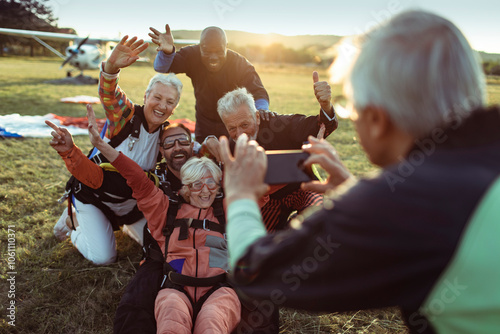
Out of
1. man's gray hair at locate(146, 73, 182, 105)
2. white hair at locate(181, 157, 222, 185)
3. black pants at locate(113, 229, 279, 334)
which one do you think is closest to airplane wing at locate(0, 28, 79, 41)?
man's gray hair at locate(146, 73, 182, 105)

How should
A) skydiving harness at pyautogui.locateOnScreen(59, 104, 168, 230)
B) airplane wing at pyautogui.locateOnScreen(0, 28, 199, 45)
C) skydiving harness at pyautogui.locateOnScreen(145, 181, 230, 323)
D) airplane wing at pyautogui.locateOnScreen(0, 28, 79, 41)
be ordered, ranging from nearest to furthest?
skydiving harness at pyautogui.locateOnScreen(145, 181, 230, 323) < skydiving harness at pyautogui.locateOnScreen(59, 104, 168, 230) < airplane wing at pyautogui.locateOnScreen(0, 28, 199, 45) < airplane wing at pyautogui.locateOnScreen(0, 28, 79, 41)

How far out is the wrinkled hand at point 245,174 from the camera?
52.4 inches

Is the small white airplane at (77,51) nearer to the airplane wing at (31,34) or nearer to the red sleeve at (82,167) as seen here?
the airplane wing at (31,34)

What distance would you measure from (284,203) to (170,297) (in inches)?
59.6

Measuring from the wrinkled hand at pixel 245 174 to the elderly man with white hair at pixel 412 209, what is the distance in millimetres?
174

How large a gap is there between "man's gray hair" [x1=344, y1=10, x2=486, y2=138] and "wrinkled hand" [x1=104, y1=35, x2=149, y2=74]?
9.35ft

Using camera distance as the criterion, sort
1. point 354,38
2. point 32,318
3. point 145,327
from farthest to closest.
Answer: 1. point 32,318
2. point 145,327
3. point 354,38

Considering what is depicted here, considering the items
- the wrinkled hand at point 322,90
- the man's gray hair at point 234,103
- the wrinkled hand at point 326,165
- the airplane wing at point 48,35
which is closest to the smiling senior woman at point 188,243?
the man's gray hair at point 234,103

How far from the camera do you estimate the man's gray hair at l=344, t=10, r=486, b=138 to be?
1038 millimetres

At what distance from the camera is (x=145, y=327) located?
8.37ft

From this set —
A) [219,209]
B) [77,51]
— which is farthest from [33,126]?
[77,51]

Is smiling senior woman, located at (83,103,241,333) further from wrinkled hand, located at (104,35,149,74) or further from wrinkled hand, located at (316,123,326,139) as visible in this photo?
wrinkled hand, located at (316,123,326,139)

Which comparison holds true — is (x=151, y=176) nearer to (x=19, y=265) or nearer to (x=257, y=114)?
(x=257, y=114)

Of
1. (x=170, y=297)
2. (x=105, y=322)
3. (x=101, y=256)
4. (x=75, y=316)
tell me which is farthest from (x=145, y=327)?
(x=101, y=256)
